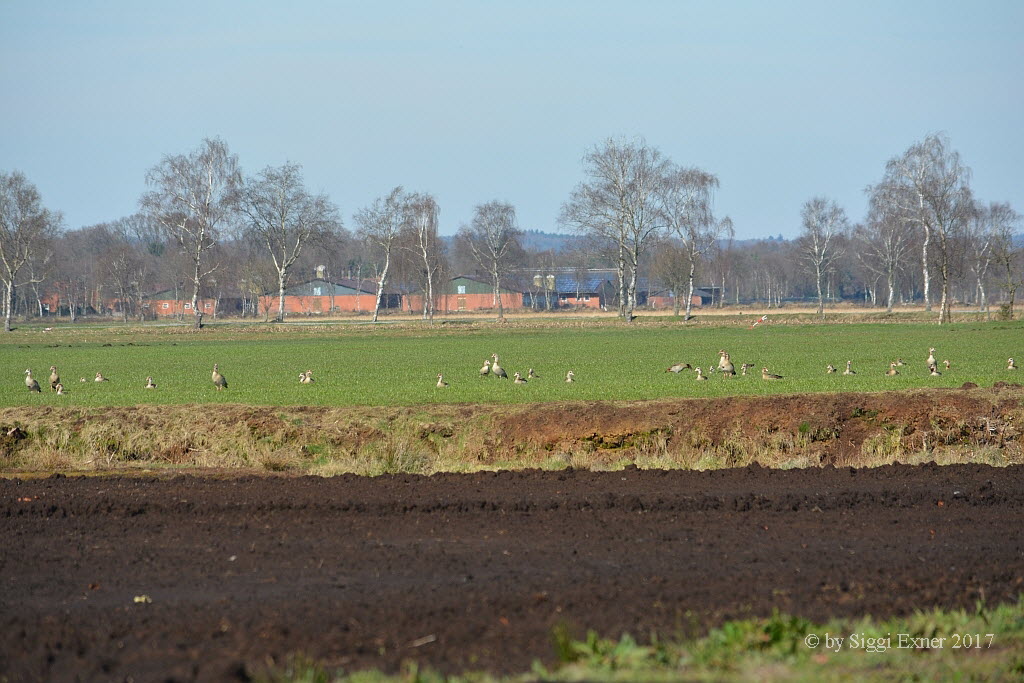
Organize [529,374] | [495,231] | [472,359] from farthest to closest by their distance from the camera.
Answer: [495,231] < [472,359] < [529,374]

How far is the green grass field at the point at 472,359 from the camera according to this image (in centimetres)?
2546

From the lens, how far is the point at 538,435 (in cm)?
1995

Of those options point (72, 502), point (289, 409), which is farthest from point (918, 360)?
point (72, 502)

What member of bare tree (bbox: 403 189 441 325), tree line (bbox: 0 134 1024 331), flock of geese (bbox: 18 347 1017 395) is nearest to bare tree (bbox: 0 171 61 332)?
tree line (bbox: 0 134 1024 331)

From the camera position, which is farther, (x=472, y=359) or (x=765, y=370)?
(x=472, y=359)

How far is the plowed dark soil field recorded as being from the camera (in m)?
7.63

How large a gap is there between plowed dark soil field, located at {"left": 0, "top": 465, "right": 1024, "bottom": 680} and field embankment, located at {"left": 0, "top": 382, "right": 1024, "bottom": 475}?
3.25 m

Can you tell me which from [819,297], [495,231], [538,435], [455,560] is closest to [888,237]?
[819,297]

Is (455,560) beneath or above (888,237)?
beneath

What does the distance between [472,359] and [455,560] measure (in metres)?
31.9

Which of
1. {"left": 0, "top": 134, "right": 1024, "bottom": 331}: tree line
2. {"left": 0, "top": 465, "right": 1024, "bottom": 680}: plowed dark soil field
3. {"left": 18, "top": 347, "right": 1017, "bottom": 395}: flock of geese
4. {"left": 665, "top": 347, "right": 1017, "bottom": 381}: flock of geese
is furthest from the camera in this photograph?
{"left": 0, "top": 134, "right": 1024, "bottom": 331}: tree line

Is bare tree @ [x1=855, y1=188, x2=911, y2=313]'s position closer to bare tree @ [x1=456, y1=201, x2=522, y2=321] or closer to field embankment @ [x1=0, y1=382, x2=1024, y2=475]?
bare tree @ [x1=456, y1=201, x2=522, y2=321]

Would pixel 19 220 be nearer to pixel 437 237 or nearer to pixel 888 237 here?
pixel 437 237

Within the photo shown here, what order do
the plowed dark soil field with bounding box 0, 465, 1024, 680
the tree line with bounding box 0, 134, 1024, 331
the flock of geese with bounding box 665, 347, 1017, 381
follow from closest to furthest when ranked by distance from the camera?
the plowed dark soil field with bounding box 0, 465, 1024, 680 → the flock of geese with bounding box 665, 347, 1017, 381 → the tree line with bounding box 0, 134, 1024, 331
